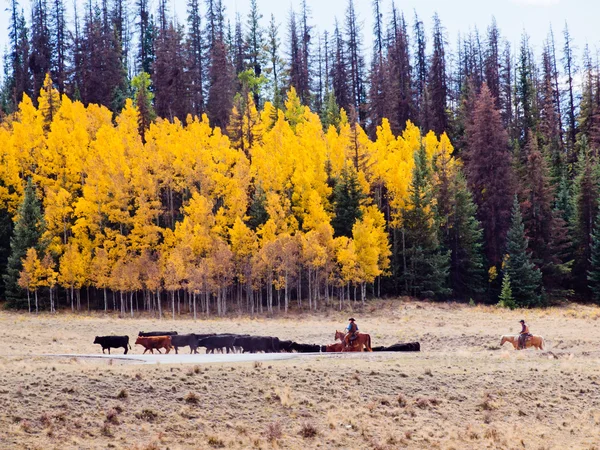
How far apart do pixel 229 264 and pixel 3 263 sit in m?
21.0

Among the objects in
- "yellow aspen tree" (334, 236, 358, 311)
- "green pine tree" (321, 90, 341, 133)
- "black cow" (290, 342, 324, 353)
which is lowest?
"black cow" (290, 342, 324, 353)

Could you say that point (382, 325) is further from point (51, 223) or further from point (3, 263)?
point (3, 263)

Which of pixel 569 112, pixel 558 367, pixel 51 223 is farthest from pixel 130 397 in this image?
pixel 569 112

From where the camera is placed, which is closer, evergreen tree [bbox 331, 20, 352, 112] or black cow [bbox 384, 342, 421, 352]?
black cow [bbox 384, 342, 421, 352]

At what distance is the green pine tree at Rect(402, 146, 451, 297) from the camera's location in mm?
64000

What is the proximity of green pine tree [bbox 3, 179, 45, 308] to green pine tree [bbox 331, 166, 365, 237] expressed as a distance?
981 inches

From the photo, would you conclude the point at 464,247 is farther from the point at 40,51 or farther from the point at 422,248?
the point at 40,51

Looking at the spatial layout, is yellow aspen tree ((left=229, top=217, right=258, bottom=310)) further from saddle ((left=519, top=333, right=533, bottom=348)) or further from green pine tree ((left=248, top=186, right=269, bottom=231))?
saddle ((left=519, top=333, right=533, bottom=348))

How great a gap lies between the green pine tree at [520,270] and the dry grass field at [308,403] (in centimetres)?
3295

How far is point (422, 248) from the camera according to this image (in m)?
65.6

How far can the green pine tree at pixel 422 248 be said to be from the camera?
6400cm

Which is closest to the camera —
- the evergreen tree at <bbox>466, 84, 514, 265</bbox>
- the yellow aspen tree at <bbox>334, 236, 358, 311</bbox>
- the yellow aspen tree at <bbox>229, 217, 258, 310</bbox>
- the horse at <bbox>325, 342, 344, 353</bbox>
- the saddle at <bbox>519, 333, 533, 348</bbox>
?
the horse at <bbox>325, 342, 344, 353</bbox>

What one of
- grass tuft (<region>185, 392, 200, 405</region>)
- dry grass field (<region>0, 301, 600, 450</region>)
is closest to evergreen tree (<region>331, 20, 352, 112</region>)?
dry grass field (<region>0, 301, 600, 450</region>)

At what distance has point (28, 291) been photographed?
193ft
